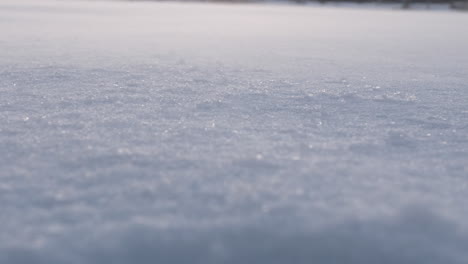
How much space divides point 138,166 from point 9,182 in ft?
0.91

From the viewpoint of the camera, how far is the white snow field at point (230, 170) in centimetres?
69

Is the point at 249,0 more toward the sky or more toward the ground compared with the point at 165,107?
more toward the sky

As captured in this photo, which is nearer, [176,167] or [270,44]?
[176,167]

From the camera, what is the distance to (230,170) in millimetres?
938

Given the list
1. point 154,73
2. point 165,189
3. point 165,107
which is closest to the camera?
point 165,189

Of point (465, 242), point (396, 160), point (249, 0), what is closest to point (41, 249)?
point (465, 242)

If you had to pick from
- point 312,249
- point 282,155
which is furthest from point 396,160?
point 312,249

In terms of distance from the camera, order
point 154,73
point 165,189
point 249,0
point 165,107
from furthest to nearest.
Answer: point 249,0
point 154,73
point 165,107
point 165,189

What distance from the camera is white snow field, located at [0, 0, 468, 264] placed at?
69cm

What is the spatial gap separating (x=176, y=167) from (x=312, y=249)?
0.40 m

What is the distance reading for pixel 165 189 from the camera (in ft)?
2.79

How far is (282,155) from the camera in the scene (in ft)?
3.37

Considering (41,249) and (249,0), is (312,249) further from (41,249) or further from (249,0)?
(249,0)

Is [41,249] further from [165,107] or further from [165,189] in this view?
[165,107]
